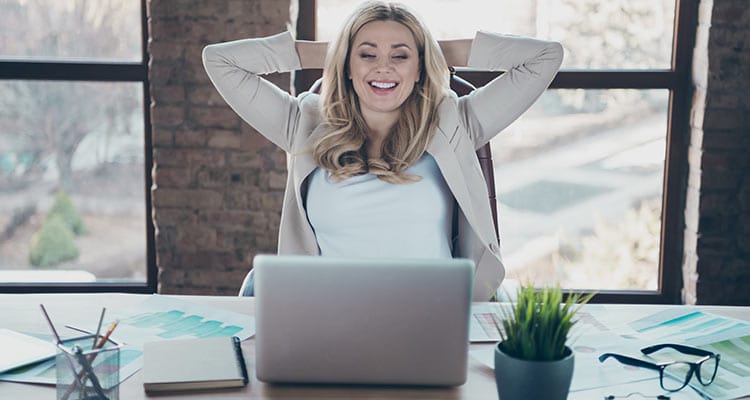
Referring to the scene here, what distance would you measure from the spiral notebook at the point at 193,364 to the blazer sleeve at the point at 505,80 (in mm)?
977

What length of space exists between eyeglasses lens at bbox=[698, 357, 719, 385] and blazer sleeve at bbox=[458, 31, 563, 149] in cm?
92

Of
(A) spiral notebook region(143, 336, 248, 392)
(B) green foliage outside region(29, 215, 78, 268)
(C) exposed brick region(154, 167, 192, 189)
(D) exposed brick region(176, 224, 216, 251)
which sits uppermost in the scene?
(C) exposed brick region(154, 167, 192, 189)

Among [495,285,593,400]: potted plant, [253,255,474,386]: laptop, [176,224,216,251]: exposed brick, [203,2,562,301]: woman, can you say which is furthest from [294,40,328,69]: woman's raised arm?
[495,285,593,400]: potted plant

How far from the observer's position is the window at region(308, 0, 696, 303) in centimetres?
304

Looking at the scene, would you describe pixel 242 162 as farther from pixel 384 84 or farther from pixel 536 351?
pixel 536 351

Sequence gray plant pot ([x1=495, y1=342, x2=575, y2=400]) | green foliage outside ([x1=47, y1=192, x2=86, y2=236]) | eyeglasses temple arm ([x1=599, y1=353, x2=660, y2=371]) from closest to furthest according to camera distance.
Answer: gray plant pot ([x1=495, y1=342, x2=575, y2=400])
eyeglasses temple arm ([x1=599, y1=353, x2=660, y2=371])
green foliage outside ([x1=47, y1=192, x2=86, y2=236])

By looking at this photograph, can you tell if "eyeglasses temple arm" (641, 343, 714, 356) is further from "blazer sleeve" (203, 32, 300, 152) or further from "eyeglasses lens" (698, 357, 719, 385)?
"blazer sleeve" (203, 32, 300, 152)

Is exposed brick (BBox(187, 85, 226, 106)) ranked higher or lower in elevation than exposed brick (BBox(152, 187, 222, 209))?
higher

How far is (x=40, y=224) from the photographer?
3.21m

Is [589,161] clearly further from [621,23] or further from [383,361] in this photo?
[383,361]

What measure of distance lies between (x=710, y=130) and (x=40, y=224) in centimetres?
248

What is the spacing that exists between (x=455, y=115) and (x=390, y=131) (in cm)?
17

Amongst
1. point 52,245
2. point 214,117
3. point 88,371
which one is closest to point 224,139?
point 214,117

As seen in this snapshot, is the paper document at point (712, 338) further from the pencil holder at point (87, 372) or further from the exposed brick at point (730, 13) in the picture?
the exposed brick at point (730, 13)
